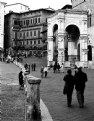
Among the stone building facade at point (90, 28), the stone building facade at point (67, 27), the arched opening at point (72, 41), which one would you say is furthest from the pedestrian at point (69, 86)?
the arched opening at point (72, 41)

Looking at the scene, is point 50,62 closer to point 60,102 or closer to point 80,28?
point 80,28

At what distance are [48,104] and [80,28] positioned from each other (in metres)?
27.4

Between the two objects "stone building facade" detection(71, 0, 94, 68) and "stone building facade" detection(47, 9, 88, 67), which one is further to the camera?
"stone building facade" detection(47, 9, 88, 67)

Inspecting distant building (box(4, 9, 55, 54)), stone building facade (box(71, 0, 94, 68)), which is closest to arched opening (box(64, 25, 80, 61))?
stone building facade (box(71, 0, 94, 68))

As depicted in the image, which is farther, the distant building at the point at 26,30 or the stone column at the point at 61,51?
the distant building at the point at 26,30

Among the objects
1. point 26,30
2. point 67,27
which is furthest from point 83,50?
point 26,30

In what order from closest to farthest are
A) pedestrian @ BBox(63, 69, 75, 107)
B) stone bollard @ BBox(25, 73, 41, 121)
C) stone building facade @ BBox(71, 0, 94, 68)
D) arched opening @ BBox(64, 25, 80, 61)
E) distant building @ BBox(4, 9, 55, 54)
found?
stone bollard @ BBox(25, 73, 41, 121) < pedestrian @ BBox(63, 69, 75, 107) < stone building facade @ BBox(71, 0, 94, 68) < arched opening @ BBox(64, 25, 80, 61) < distant building @ BBox(4, 9, 55, 54)

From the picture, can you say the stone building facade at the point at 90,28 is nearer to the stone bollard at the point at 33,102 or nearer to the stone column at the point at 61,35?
the stone column at the point at 61,35

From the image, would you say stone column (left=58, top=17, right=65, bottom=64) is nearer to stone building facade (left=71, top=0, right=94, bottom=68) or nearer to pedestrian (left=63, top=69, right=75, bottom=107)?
stone building facade (left=71, top=0, right=94, bottom=68)

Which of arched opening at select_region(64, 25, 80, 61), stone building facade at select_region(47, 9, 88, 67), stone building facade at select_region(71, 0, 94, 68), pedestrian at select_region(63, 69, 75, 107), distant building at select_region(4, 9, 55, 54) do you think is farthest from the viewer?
distant building at select_region(4, 9, 55, 54)

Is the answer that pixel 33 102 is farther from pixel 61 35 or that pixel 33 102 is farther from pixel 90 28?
pixel 90 28

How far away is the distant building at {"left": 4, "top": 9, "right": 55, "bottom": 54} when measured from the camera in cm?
6049

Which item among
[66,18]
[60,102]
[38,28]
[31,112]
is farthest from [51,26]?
[31,112]

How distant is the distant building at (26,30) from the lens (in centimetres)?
6049
